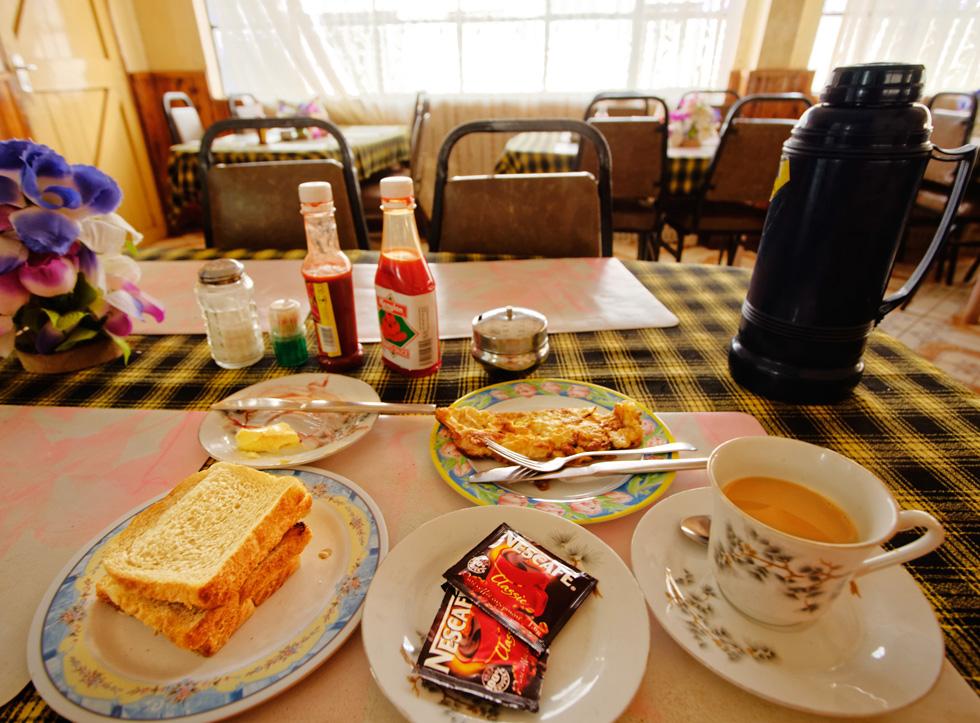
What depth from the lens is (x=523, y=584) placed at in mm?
385

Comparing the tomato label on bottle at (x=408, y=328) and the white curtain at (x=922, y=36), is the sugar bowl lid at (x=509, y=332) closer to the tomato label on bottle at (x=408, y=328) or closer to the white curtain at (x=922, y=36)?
the tomato label on bottle at (x=408, y=328)

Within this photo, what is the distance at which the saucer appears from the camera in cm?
33

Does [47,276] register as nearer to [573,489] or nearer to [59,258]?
[59,258]

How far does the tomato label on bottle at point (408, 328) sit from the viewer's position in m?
0.68

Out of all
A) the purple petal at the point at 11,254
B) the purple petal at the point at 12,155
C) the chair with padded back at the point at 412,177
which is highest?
the purple petal at the point at 12,155

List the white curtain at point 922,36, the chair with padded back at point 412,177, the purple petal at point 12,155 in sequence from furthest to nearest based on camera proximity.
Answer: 1. the white curtain at point 922,36
2. the chair with padded back at point 412,177
3. the purple petal at point 12,155

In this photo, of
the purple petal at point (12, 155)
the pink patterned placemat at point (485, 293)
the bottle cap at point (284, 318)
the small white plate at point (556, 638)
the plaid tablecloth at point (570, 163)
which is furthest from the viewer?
the plaid tablecloth at point (570, 163)

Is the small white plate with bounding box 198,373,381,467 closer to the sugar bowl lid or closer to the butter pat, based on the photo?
the butter pat

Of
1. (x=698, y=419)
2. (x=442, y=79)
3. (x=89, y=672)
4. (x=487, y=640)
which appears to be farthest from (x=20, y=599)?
(x=442, y=79)

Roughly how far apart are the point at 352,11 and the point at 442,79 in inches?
33.0

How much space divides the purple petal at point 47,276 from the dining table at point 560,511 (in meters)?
0.15

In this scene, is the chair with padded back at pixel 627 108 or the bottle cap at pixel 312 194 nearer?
the bottle cap at pixel 312 194

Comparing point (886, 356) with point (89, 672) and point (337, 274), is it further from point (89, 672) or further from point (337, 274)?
point (89, 672)

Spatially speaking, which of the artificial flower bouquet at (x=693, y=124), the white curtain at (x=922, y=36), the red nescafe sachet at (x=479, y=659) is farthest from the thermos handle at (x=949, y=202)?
the white curtain at (x=922, y=36)
